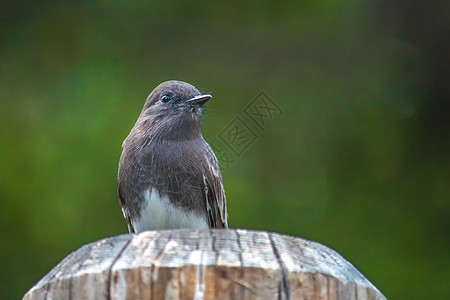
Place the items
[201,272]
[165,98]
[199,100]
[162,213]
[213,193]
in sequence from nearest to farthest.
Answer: [201,272] < [162,213] < [213,193] < [199,100] < [165,98]

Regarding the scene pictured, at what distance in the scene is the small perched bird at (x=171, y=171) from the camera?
476 centimetres

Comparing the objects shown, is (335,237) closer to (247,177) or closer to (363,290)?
A: (247,177)

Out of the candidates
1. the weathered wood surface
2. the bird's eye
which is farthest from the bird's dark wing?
the weathered wood surface

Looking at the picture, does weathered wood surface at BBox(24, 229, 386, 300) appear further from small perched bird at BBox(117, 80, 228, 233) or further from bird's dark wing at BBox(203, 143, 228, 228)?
bird's dark wing at BBox(203, 143, 228, 228)

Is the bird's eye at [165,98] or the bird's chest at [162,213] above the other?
the bird's eye at [165,98]

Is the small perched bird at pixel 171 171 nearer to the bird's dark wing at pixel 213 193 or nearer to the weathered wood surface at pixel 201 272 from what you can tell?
the bird's dark wing at pixel 213 193

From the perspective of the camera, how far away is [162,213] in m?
4.71

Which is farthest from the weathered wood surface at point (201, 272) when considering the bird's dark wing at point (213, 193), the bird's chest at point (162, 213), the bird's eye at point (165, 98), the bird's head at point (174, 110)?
the bird's eye at point (165, 98)

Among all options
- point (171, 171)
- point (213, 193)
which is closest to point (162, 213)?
point (171, 171)

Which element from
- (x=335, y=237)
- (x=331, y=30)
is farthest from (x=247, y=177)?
(x=331, y=30)

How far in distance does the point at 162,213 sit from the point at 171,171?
11.3 inches

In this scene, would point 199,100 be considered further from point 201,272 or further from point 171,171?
point 201,272

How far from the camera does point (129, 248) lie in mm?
2223

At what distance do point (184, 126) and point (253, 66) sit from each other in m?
2.53
